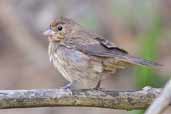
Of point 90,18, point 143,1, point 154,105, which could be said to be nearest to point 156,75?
point 143,1

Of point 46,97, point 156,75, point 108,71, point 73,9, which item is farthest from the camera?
point 73,9

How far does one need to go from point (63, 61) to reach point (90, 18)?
9.73 ft

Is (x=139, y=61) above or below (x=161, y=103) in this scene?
above

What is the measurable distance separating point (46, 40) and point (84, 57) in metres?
4.20

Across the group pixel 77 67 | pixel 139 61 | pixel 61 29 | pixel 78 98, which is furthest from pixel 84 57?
pixel 78 98

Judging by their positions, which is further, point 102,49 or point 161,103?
point 102,49

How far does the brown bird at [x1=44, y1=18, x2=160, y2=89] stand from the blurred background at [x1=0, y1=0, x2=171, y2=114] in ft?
7.32

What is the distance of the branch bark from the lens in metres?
3.84

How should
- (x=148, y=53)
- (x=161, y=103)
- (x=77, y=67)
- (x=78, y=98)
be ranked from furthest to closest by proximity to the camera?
(x=148, y=53), (x=77, y=67), (x=78, y=98), (x=161, y=103)

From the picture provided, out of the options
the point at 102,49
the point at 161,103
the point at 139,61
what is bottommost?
the point at 161,103

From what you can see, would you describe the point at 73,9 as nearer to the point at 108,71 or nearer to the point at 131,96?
the point at 108,71

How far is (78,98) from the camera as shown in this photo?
4.00 m

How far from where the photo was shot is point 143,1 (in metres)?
6.17

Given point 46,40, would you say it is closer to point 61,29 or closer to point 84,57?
point 61,29
